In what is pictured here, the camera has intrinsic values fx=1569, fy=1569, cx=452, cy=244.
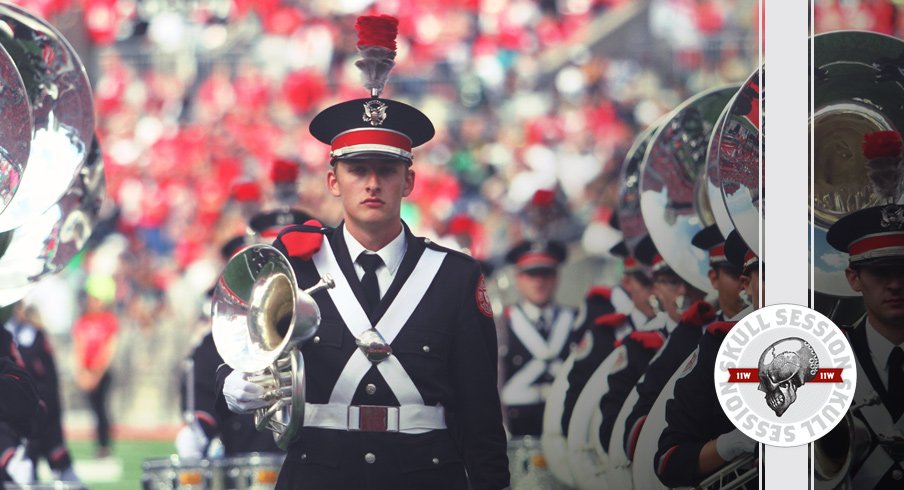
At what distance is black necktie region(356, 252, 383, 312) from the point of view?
4.23m

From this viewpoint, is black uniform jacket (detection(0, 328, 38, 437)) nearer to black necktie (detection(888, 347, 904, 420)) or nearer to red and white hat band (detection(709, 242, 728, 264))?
red and white hat band (detection(709, 242, 728, 264))

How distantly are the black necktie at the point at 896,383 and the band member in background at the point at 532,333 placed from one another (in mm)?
2742

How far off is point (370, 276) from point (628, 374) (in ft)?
3.69

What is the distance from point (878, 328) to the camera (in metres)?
4.25

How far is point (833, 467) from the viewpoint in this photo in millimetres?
4180

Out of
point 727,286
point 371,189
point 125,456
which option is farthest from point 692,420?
point 125,456

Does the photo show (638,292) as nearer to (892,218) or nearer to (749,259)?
(749,259)

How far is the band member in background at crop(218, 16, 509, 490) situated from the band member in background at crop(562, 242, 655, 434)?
1063 millimetres

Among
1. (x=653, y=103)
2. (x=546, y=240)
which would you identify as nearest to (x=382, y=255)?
(x=546, y=240)

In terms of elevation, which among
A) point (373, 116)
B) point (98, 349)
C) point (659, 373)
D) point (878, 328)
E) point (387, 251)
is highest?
point (373, 116)

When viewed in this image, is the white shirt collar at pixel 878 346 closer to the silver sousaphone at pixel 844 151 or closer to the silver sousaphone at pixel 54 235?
the silver sousaphone at pixel 844 151

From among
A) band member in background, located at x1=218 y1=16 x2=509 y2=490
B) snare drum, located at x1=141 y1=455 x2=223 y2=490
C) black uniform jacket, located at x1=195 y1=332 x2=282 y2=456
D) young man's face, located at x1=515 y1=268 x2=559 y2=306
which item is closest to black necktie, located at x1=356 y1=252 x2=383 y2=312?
band member in background, located at x1=218 y1=16 x2=509 y2=490

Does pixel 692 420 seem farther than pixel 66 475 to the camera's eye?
No

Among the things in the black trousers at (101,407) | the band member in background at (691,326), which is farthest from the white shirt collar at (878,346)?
the black trousers at (101,407)
